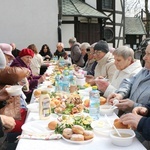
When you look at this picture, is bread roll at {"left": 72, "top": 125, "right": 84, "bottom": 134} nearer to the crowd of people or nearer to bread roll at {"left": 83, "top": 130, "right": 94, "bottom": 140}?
bread roll at {"left": 83, "top": 130, "right": 94, "bottom": 140}

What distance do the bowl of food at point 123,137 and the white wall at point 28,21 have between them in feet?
33.7

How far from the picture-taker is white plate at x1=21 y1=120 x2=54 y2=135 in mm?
2023

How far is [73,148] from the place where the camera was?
1.81 m

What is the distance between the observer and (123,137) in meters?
1.86

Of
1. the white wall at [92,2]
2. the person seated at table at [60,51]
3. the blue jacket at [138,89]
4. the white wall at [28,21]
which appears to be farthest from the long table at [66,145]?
the white wall at [92,2]

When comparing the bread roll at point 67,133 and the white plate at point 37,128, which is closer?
the bread roll at point 67,133

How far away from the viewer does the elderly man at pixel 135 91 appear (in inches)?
105

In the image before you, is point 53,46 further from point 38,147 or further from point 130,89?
point 38,147

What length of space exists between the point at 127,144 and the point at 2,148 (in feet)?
6.18

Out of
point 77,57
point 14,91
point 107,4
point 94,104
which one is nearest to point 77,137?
point 94,104

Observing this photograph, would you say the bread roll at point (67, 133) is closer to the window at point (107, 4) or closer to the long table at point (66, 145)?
the long table at point (66, 145)

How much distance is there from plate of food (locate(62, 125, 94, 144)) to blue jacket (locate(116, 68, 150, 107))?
0.92m

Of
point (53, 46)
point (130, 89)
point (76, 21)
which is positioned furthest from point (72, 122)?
point (76, 21)

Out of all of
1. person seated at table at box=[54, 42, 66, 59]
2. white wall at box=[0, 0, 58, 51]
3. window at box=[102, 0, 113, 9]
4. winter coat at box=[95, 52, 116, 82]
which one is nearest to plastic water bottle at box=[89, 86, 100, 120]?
winter coat at box=[95, 52, 116, 82]
